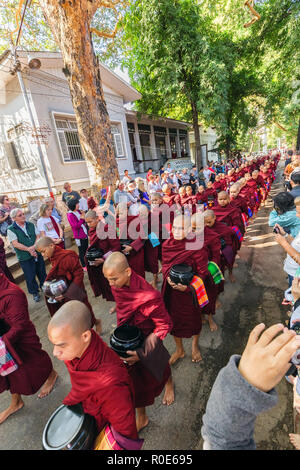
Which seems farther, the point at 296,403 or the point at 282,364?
the point at 296,403

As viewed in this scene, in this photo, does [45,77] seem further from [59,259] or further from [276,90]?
[276,90]

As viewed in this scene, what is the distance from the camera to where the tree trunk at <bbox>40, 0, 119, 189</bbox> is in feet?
18.6

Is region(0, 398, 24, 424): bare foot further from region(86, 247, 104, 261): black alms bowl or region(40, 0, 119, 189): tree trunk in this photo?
region(40, 0, 119, 189): tree trunk

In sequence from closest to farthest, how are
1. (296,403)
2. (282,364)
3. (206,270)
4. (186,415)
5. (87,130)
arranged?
(282,364)
(296,403)
(186,415)
(206,270)
(87,130)

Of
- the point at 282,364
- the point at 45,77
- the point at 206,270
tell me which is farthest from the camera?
the point at 45,77

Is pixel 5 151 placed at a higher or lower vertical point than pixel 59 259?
higher

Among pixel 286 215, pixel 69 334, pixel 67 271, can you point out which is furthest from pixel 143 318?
pixel 286 215

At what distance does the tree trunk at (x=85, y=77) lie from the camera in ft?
18.6

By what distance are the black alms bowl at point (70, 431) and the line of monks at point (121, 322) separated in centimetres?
10

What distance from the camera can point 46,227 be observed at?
16.3 ft

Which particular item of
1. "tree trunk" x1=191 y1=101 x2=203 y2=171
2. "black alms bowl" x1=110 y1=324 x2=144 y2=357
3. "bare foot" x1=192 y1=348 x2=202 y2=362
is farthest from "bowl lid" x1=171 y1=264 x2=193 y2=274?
"tree trunk" x1=191 y1=101 x2=203 y2=171

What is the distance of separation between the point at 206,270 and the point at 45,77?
34.8ft

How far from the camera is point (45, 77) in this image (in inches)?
356

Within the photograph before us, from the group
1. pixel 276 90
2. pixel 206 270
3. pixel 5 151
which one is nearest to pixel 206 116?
pixel 276 90
